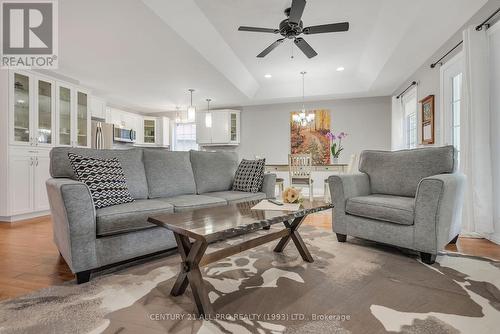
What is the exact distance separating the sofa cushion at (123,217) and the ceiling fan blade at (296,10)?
2.20m

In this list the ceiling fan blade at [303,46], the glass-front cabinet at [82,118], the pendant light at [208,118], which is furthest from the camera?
the pendant light at [208,118]

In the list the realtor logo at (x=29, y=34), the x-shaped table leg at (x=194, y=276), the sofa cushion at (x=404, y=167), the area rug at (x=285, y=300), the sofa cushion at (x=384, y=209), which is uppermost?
the realtor logo at (x=29, y=34)

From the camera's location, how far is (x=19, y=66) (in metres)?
3.71

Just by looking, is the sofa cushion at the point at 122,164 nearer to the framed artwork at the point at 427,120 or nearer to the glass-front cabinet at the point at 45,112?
the glass-front cabinet at the point at 45,112

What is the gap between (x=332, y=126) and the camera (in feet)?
20.9

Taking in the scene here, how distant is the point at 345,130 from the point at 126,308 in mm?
5950

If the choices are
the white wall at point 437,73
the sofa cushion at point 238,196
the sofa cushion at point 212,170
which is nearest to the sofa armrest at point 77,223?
the sofa cushion at point 238,196

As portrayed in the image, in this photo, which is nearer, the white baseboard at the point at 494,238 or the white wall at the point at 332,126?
the white baseboard at the point at 494,238

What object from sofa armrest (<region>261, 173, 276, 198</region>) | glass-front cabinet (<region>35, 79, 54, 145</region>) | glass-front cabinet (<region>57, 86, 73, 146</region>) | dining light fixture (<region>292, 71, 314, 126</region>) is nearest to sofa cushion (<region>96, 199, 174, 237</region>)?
sofa armrest (<region>261, 173, 276, 198</region>)

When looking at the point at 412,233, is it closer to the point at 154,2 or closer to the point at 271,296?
the point at 271,296

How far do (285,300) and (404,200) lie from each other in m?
1.51

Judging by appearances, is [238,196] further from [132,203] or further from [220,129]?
[220,129]

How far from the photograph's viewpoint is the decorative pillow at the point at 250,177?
325cm

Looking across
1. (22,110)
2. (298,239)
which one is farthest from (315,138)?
(22,110)
